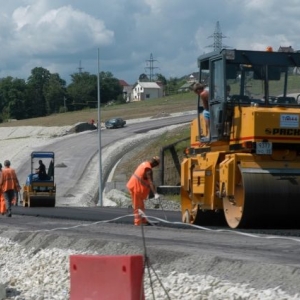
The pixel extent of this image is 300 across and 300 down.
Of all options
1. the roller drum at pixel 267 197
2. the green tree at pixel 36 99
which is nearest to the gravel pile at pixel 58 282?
the roller drum at pixel 267 197

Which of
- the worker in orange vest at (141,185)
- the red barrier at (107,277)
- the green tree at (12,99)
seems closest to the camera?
the red barrier at (107,277)

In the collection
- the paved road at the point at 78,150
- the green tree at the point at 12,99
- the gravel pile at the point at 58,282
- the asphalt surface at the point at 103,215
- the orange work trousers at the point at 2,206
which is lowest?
the gravel pile at the point at 58,282

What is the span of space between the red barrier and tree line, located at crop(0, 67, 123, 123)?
141m

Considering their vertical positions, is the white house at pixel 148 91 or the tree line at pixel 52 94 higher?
the white house at pixel 148 91

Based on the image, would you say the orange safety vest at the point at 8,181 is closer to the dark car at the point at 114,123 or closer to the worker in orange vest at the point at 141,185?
the worker in orange vest at the point at 141,185

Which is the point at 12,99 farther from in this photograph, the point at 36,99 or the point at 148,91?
the point at 148,91

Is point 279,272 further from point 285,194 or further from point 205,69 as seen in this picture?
point 205,69

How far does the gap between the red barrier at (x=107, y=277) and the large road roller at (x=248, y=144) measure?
6446 millimetres

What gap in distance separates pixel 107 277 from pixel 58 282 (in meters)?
3.81

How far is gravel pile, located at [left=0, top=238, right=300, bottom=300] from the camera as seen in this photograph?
950cm

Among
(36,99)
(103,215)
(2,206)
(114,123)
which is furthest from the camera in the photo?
(36,99)

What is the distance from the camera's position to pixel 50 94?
15950 cm

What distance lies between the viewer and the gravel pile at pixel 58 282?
950 centimetres

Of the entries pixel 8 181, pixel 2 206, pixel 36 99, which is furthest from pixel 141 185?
pixel 36 99
